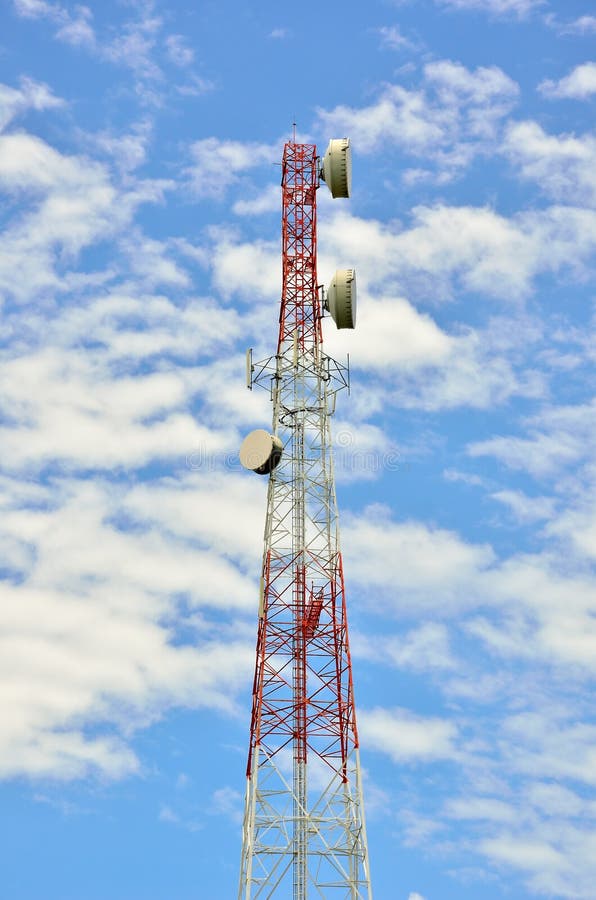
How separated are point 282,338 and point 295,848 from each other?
1073 inches

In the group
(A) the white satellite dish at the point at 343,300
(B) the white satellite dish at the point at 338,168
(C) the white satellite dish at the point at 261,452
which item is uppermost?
(B) the white satellite dish at the point at 338,168

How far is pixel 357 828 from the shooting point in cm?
7631

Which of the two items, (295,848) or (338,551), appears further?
(338,551)

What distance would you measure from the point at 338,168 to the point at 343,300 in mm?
7533

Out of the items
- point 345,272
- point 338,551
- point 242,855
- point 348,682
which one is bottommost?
point 242,855

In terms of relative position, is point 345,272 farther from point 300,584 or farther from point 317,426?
point 300,584

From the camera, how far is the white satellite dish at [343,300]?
83375 millimetres

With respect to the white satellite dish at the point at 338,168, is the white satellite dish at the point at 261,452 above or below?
below

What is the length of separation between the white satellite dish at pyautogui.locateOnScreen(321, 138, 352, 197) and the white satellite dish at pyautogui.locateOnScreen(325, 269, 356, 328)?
4.83 m

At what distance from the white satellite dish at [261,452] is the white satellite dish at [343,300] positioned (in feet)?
25.6

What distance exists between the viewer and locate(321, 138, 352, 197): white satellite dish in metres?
84.5

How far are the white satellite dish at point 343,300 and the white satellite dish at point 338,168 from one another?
4830 mm

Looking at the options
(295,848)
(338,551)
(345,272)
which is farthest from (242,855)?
(345,272)

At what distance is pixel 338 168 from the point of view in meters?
84.6
